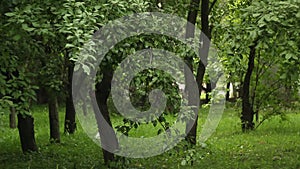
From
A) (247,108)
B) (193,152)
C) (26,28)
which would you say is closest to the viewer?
(26,28)

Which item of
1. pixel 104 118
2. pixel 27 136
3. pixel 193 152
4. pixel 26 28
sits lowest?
pixel 27 136

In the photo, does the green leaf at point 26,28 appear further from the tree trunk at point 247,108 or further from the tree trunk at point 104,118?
the tree trunk at point 247,108

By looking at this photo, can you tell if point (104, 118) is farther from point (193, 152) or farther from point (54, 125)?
point (54, 125)

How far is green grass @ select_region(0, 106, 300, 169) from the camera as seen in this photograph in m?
7.57

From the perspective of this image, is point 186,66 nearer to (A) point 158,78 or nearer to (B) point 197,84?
(A) point 158,78

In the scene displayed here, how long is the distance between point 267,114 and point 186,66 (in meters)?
6.51

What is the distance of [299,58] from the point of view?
4.87 metres

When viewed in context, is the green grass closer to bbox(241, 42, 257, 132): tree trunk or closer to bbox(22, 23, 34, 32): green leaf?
bbox(241, 42, 257, 132): tree trunk

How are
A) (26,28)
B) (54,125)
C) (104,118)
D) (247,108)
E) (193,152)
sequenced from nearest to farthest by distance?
1. (26,28)
2. (193,152)
3. (104,118)
4. (54,125)
5. (247,108)

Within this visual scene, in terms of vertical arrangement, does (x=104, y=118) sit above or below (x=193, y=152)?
above

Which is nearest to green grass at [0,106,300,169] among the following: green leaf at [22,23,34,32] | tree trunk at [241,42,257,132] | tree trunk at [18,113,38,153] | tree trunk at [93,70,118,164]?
tree trunk at [18,113,38,153]

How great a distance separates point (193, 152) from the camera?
547cm

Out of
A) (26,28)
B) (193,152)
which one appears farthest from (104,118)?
(26,28)

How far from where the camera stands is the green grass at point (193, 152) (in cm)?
757
